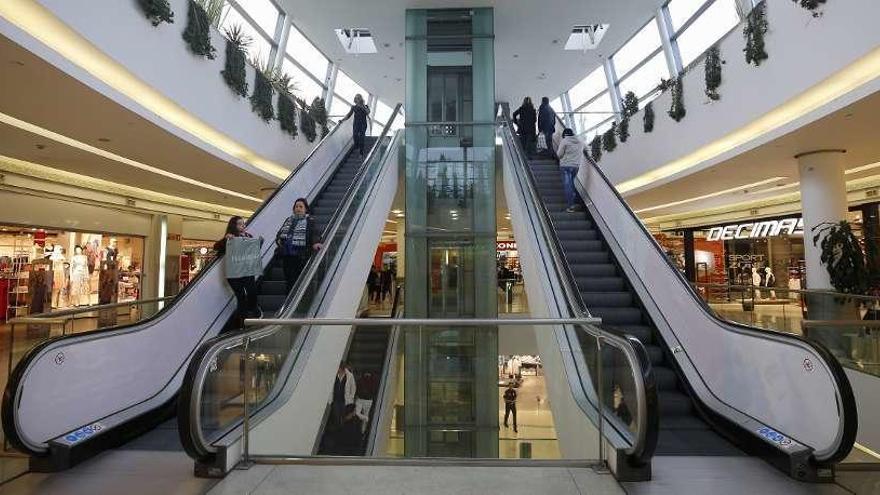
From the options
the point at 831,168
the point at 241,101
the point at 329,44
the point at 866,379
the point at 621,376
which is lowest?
the point at 866,379

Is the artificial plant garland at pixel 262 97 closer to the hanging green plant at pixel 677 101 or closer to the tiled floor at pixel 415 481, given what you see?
the tiled floor at pixel 415 481

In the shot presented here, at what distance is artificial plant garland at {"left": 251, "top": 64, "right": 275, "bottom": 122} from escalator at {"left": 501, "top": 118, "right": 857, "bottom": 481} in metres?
5.49

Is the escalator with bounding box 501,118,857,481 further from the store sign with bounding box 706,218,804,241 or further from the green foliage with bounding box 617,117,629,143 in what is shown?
the store sign with bounding box 706,218,804,241

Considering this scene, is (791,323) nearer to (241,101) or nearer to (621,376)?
(621,376)

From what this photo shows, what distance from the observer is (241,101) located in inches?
358

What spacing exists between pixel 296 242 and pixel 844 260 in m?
7.60

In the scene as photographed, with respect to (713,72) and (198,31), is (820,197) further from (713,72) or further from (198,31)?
(198,31)

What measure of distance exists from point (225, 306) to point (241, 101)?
4.95m

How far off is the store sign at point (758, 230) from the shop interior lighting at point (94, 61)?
→ 1483 centimetres

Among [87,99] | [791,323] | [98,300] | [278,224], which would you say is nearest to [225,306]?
[278,224]

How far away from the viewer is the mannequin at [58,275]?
1200cm

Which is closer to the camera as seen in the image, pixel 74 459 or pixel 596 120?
pixel 74 459

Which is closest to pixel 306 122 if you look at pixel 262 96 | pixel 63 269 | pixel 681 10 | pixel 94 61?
pixel 262 96

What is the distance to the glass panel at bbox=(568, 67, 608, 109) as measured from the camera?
59.6 ft
